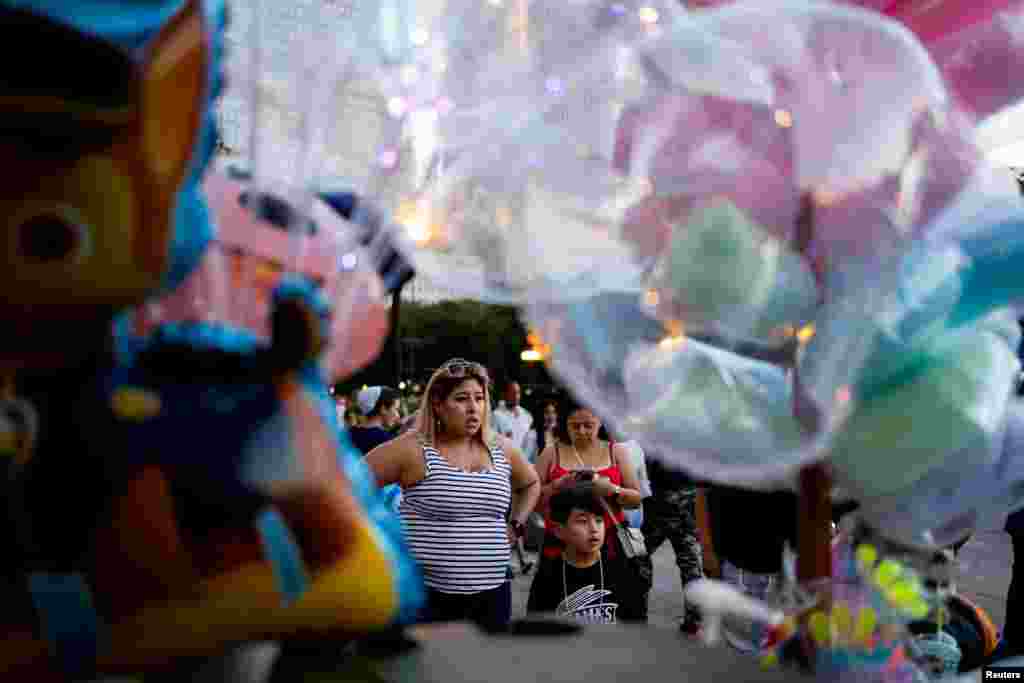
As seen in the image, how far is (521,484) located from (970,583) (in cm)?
329

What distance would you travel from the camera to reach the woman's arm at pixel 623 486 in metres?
2.76

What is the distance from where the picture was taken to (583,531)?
252cm

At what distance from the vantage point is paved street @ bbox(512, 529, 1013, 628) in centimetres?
443

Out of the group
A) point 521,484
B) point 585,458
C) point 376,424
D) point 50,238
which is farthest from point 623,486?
point 50,238

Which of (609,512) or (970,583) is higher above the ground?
(609,512)

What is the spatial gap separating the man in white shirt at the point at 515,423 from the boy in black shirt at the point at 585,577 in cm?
323

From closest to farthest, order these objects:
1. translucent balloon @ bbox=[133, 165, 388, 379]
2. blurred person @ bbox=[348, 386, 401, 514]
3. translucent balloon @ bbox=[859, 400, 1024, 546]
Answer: translucent balloon @ bbox=[133, 165, 388, 379]
translucent balloon @ bbox=[859, 400, 1024, 546]
blurred person @ bbox=[348, 386, 401, 514]

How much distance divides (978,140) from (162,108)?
91cm

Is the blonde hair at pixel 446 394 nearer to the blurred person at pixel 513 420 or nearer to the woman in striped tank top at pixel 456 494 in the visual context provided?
the woman in striped tank top at pixel 456 494

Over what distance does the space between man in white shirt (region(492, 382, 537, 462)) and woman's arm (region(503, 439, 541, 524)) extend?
9.12ft

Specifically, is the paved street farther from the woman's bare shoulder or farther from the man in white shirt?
the woman's bare shoulder

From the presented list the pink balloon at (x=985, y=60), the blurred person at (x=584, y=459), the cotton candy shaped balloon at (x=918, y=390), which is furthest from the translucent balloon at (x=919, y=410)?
the blurred person at (x=584, y=459)

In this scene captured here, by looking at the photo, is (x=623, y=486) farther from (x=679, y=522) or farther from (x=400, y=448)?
(x=400, y=448)

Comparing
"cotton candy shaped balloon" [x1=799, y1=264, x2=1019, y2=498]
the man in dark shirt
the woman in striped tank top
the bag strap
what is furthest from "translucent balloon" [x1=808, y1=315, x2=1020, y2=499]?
the man in dark shirt
